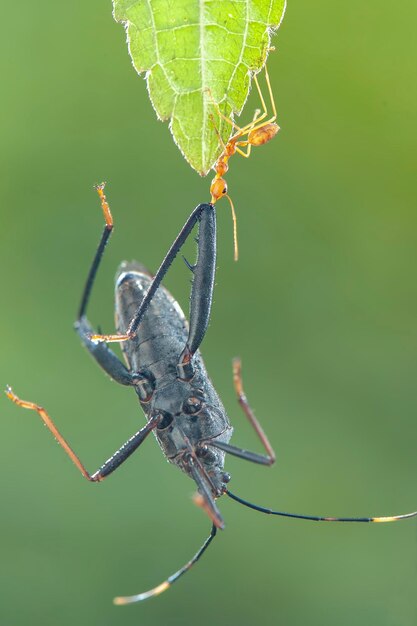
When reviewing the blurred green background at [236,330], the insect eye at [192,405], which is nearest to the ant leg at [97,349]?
the insect eye at [192,405]

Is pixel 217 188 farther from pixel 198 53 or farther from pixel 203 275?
pixel 198 53

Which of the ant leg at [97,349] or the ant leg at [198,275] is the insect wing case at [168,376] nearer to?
the ant leg at [97,349]

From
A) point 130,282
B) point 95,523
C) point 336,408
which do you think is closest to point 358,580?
point 336,408

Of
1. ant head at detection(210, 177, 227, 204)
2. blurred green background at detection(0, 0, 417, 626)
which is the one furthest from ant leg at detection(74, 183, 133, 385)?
blurred green background at detection(0, 0, 417, 626)

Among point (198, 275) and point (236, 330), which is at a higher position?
point (198, 275)

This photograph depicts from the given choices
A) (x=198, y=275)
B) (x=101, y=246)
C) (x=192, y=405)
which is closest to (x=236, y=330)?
(x=192, y=405)

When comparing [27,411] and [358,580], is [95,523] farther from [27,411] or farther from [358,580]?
[358,580]
